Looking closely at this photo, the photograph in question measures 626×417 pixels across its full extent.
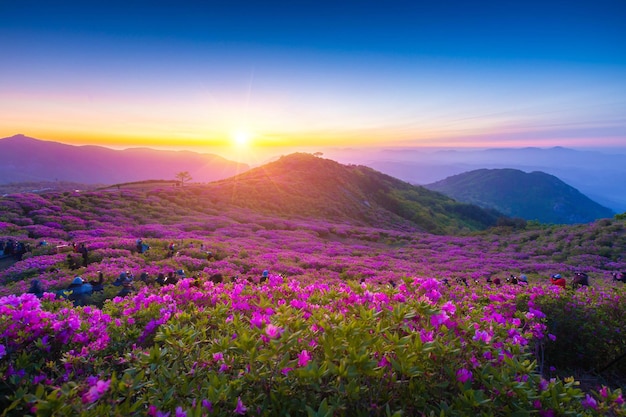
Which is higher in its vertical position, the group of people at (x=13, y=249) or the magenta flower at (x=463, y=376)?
the magenta flower at (x=463, y=376)

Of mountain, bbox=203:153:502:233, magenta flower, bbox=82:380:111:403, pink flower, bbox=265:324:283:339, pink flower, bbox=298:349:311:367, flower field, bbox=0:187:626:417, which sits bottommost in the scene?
mountain, bbox=203:153:502:233

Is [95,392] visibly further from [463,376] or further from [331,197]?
[331,197]

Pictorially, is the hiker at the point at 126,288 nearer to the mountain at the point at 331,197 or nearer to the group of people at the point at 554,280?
the group of people at the point at 554,280

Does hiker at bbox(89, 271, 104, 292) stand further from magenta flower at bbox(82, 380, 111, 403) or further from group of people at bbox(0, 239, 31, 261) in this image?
magenta flower at bbox(82, 380, 111, 403)

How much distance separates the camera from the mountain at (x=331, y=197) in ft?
144

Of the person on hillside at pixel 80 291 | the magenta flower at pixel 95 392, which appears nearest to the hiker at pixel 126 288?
the person on hillside at pixel 80 291

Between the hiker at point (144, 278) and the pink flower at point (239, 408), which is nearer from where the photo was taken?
the pink flower at point (239, 408)

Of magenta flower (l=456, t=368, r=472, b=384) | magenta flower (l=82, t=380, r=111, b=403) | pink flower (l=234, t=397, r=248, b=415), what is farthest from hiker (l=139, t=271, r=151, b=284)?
magenta flower (l=456, t=368, r=472, b=384)

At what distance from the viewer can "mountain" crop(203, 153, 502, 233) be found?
44031mm

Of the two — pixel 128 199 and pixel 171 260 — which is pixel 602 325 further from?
pixel 128 199

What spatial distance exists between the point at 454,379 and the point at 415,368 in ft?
2.01

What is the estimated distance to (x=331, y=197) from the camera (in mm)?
55375

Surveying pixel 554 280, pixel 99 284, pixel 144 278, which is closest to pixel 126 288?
pixel 144 278

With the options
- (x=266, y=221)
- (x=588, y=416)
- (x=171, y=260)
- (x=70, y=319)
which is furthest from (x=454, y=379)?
(x=266, y=221)
